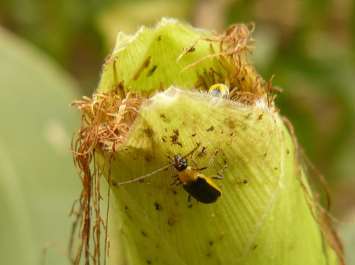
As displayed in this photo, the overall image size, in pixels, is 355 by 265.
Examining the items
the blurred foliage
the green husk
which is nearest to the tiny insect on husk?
the green husk

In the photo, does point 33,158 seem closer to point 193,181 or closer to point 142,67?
point 142,67

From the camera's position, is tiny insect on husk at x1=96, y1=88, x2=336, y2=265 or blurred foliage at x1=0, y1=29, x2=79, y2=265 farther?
blurred foliage at x1=0, y1=29, x2=79, y2=265

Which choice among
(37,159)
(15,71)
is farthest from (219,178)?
(15,71)

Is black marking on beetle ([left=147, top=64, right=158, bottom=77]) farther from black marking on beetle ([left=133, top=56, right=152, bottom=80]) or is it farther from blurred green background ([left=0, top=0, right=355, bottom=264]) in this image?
blurred green background ([left=0, top=0, right=355, bottom=264])

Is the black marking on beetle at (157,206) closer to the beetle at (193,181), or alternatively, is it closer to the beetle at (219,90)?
the beetle at (193,181)

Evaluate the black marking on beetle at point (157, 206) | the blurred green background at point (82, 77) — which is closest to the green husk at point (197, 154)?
the black marking on beetle at point (157, 206)

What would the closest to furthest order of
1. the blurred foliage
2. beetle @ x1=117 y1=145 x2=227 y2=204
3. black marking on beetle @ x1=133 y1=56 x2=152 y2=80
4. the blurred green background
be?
beetle @ x1=117 y1=145 x2=227 y2=204 < black marking on beetle @ x1=133 y1=56 x2=152 y2=80 < the blurred foliage < the blurred green background

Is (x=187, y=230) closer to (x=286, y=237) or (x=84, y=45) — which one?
(x=286, y=237)
